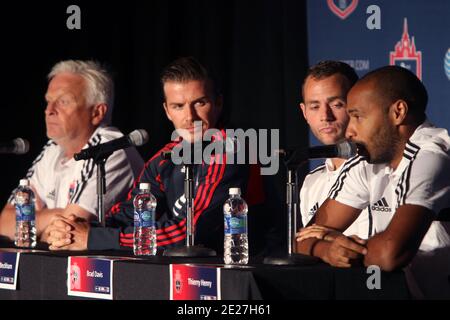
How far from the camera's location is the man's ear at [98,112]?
16.2 ft

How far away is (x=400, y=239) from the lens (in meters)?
2.92

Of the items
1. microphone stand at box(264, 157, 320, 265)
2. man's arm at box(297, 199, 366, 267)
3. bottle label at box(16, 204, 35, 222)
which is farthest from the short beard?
bottle label at box(16, 204, 35, 222)

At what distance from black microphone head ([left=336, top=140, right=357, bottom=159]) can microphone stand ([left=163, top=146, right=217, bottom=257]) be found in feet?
2.07

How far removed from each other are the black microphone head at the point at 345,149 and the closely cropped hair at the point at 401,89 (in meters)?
0.36

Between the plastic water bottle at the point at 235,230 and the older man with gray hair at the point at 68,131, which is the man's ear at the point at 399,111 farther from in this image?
the older man with gray hair at the point at 68,131

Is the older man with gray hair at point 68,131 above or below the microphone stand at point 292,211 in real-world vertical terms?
above

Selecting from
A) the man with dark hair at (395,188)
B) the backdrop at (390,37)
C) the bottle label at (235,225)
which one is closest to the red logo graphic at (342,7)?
the backdrop at (390,37)

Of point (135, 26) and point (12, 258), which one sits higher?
point (135, 26)
